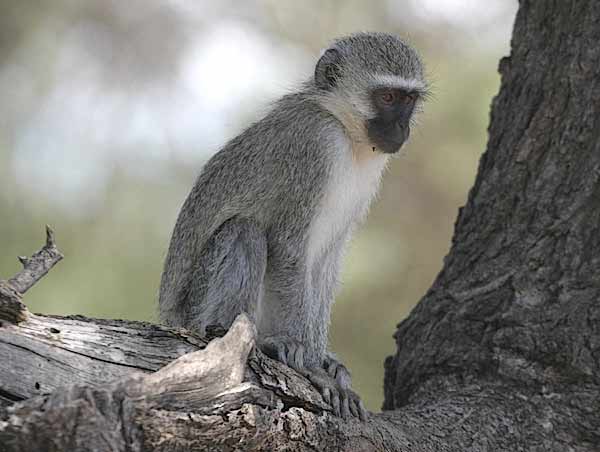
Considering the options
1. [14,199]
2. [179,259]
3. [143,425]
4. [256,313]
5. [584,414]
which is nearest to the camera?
[143,425]

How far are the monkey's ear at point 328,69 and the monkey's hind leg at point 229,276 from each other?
38.1 inches

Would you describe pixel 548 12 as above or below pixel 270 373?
above

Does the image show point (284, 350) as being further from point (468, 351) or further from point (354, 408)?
point (468, 351)

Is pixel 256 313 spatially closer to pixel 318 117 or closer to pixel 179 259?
pixel 179 259

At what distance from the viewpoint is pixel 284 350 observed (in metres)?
4.01

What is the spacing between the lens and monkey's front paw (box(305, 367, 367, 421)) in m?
3.43

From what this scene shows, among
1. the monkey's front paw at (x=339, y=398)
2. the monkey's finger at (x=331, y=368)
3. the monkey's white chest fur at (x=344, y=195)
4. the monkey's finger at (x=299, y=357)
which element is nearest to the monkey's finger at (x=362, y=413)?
the monkey's front paw at (x=339, y=398)

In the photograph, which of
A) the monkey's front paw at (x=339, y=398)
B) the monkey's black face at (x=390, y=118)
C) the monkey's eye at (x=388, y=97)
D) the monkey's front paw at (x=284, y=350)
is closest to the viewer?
the monkey's front paw at (x=339, y=398)

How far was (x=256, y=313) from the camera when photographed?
14.5 ft

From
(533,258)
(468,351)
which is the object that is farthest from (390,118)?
(468,351)

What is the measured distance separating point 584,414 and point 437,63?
4.24m

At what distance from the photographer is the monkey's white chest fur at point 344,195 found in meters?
4.64

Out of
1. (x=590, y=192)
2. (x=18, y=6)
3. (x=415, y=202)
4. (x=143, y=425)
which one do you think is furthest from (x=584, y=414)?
(x=18, y=6)

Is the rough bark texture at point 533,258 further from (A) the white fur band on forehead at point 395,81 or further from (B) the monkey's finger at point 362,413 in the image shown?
(B) the monkey's finger at point 362,413
